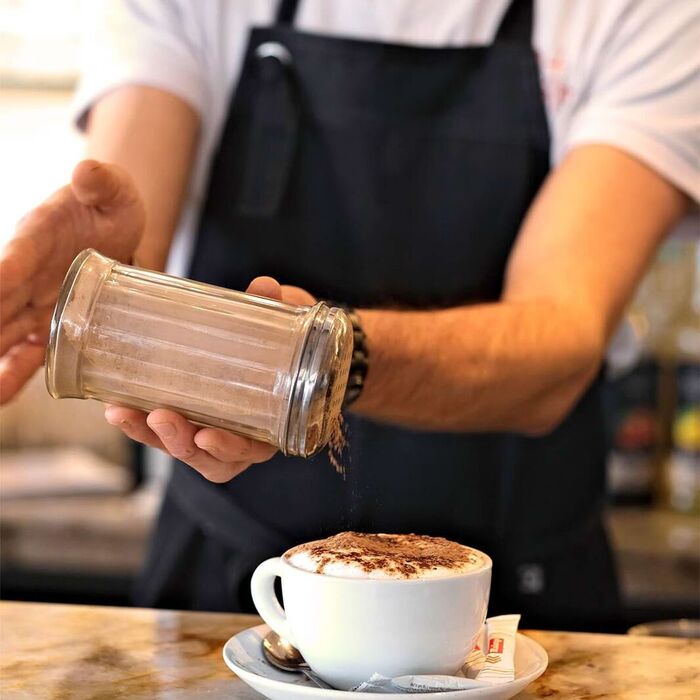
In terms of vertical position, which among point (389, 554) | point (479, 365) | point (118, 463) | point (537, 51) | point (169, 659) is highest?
point (537, 51)

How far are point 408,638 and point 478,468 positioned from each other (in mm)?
750

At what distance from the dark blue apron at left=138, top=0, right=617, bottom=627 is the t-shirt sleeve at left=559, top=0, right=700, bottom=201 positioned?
11cm

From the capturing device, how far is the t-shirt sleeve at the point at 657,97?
1363 mm

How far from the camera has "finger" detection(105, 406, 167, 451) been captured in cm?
77

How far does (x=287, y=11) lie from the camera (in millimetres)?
1470

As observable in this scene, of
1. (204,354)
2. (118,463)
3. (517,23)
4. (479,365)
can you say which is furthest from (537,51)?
(118,463)

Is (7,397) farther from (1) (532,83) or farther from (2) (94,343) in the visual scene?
(1) (532,83)

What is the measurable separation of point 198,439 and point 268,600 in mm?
128

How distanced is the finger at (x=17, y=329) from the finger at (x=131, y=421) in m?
0.32

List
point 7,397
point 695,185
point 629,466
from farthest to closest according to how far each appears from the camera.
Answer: point 629,466 < point 695,185 < point 7,397

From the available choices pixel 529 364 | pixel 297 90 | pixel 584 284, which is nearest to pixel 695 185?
pixel 584 284

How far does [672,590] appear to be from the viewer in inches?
85.0

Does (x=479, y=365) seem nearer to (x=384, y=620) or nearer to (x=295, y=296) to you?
(x=295, y=296)

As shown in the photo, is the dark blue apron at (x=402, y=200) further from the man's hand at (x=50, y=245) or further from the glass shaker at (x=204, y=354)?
the glass shaker at (x=204, y=354)
